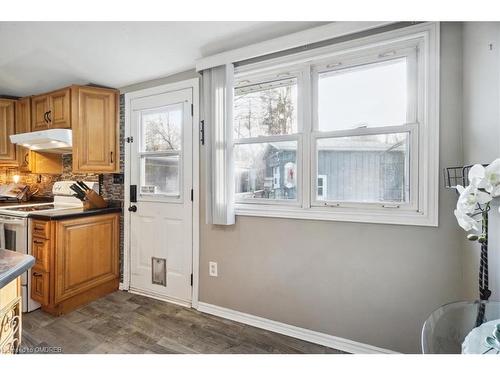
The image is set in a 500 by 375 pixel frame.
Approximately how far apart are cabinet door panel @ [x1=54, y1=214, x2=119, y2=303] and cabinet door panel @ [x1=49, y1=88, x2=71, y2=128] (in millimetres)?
1019

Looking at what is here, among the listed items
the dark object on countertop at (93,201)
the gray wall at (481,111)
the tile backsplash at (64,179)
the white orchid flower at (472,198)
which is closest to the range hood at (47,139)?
the tile backsplash at (64,179)

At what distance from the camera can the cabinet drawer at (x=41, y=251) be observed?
2033 mm

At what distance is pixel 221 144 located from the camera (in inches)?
75.5

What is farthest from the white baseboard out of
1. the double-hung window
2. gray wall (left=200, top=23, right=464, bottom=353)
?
the double-hung window

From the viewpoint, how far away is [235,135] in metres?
2.06

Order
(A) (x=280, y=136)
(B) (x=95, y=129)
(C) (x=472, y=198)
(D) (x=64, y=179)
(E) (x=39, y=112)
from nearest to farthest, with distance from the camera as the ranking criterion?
1. (C) (x=472, y=198)
2. (A) (x=280, y=136)
3. (B) (x=95, y=129)
4. (E) (x=39, y=112)
5. (D) (x=64, y=179)

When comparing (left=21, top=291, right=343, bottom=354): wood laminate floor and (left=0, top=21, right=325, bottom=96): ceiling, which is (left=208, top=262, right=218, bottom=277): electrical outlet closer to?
(left=21, top=291, right=343, bottom=354): wood laminate floor

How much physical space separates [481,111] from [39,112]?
3792 mm

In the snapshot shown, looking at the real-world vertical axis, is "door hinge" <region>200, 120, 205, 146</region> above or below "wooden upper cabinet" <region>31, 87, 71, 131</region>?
below

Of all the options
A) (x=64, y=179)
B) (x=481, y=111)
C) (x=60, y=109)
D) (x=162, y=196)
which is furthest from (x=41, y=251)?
(x=481, y=111)

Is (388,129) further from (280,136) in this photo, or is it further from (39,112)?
(39,112)

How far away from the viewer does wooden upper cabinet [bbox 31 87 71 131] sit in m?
2.44
